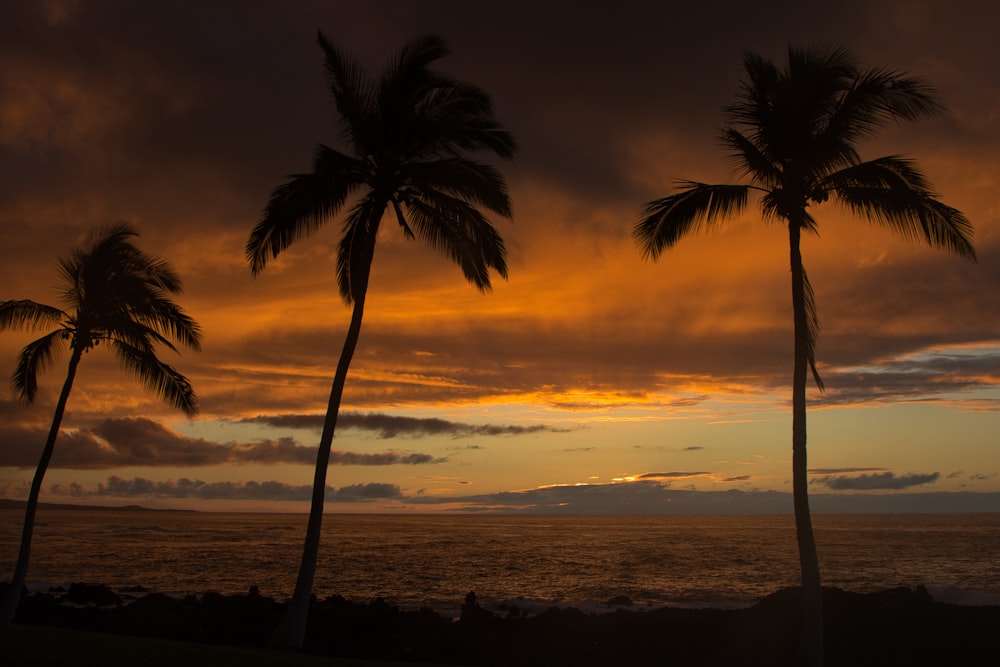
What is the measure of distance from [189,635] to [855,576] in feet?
150

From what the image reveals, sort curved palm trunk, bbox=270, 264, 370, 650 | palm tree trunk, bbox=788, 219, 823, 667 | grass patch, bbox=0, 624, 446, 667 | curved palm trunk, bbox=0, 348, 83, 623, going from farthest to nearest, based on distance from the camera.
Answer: curved palm trunk, bbox=0, 348, 83, 623 → curved palm trunk, bbox=270, 264, 370, 650 → palm tree trunk, bbox=788, 219, 823, 667 → grass patch, bbox=0, 624, 446, 667

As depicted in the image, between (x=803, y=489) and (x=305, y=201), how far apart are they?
12.3m

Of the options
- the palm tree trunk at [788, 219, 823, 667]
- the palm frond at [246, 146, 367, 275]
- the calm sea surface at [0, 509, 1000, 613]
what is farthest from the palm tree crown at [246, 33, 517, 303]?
the calm sea surface at [0, 509, 1000, 613]

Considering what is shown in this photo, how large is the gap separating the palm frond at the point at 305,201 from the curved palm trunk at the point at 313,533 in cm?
204

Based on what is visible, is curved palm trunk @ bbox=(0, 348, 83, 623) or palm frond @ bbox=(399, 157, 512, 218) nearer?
palm frond @ bbox=(399, 157, 512, 218)

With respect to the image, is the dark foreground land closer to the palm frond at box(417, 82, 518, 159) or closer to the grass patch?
the grass patch

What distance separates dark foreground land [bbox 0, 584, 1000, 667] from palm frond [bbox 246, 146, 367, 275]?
944 cm

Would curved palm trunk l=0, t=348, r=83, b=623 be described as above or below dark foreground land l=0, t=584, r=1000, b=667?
above

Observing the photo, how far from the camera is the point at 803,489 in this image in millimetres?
14141

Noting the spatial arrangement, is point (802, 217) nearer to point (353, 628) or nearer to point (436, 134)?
point (436, 134)

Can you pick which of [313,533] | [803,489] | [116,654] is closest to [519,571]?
[313,533]

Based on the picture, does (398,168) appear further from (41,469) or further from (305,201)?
(41,469)

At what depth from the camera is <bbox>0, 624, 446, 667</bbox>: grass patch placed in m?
10.4

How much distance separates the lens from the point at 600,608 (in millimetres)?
33312
